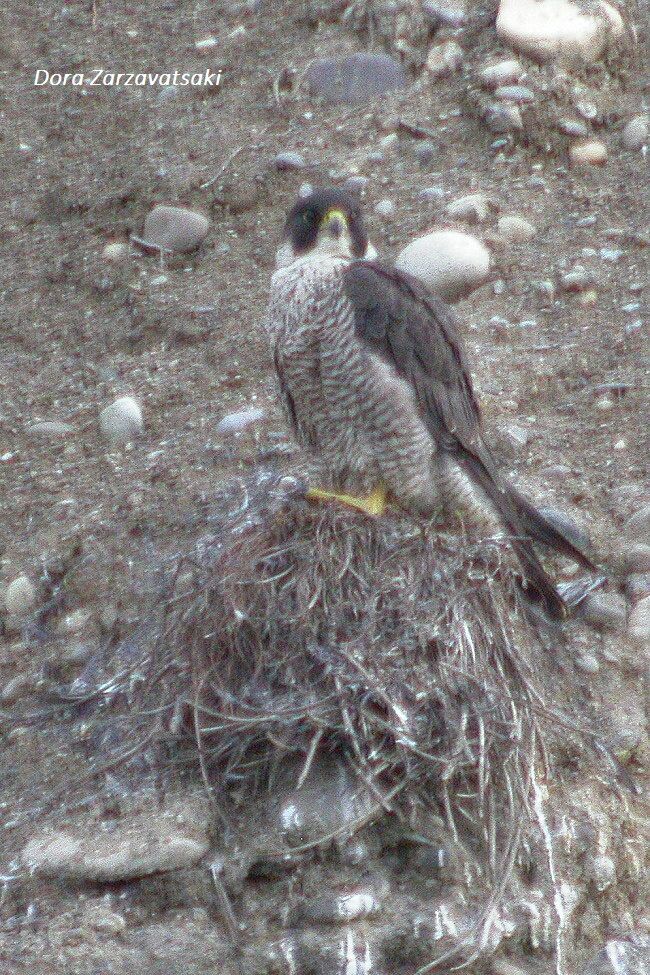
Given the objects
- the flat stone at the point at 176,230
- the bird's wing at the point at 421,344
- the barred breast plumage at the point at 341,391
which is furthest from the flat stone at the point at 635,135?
the barred breast plumage at the point at 341,391

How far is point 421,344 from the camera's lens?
4.26 m

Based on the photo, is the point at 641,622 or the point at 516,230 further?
the point at 516,230

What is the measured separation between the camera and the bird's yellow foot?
4148mm

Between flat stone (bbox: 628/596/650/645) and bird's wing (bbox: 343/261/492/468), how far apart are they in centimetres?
A: 65

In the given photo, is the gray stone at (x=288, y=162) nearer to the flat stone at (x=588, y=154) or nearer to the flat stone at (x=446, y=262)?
the flat stone at (x=446, y=262)

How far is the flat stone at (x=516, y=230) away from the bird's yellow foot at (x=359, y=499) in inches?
75.9

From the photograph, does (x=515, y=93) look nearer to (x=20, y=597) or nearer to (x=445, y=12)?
(x=445, y=12)

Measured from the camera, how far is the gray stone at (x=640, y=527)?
183 inches

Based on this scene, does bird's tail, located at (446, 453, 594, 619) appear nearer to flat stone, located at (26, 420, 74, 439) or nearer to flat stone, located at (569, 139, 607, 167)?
flat stone, located at (26, 420, 74, 439)

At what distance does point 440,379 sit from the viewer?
14.1 ft

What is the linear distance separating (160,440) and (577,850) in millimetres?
2105

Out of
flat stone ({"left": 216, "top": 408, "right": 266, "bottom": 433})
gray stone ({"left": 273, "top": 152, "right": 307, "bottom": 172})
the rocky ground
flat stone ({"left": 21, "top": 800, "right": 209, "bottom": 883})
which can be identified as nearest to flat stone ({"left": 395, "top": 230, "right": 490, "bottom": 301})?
the rocky ground

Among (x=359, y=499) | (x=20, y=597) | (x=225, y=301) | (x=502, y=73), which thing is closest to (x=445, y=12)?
(x=502, y=73)

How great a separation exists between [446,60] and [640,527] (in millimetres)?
2815
